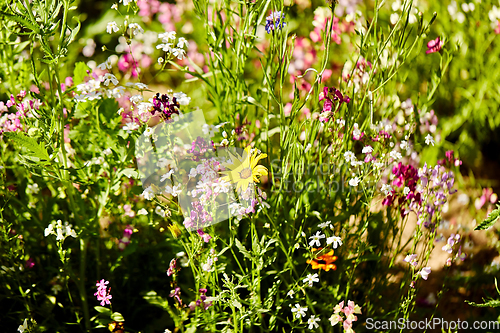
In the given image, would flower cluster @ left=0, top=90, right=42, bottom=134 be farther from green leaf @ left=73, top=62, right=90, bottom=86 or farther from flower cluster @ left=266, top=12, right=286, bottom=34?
flower cluster @ left=266, top=12, right=286, bottom=34

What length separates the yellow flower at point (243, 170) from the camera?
104 centimetres

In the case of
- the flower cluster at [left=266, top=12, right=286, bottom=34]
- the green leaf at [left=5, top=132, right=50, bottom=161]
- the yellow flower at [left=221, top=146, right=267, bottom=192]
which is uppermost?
the flower cluster at [left=266, top=12, right=286, bottom=34]

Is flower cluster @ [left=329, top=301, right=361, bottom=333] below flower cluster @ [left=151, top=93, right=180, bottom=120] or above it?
below

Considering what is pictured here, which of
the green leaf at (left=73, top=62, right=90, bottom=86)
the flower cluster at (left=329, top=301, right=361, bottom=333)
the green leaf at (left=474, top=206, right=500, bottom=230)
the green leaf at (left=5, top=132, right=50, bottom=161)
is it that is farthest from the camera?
the green leaf at (left=73, top=62, right=90, bottom=86)

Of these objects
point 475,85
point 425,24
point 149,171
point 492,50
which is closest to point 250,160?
point 149,171

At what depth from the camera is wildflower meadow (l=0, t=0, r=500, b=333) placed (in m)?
1.09

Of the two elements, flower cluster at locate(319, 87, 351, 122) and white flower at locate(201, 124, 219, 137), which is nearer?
flower cluster at locate(319, 87, 351, 122)

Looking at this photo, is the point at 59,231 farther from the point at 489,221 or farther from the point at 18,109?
the point at 489,221

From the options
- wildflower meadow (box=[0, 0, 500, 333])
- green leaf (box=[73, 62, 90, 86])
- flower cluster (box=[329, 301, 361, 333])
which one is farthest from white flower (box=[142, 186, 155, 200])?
flower cluster (box=[329, 301, 361, 333])

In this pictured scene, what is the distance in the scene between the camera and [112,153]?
1.34m

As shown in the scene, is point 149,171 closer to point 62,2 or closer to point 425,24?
point 62,2

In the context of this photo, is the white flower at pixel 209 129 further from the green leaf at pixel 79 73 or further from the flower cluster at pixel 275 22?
the green leaf at pixel 79 73

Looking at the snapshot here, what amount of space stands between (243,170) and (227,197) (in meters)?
0.20

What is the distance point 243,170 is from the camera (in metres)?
1.08
